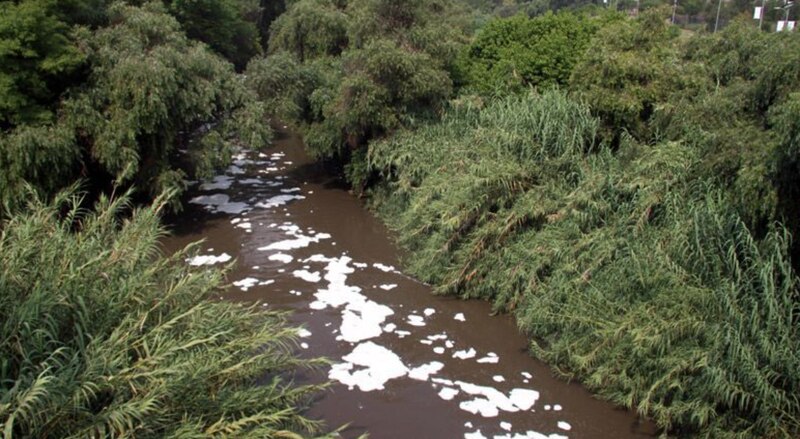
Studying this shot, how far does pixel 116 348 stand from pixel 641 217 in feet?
17.5

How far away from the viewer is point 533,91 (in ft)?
33.3

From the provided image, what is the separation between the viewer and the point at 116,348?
3994 millimetres

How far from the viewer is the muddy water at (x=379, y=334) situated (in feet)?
18.6

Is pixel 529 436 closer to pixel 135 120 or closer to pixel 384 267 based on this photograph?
pixel 384 267

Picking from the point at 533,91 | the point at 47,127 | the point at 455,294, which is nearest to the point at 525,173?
the point at 455,294

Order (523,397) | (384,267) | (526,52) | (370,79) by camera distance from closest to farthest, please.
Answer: (523,397)
(384,267)
(370,79)
(526,52)

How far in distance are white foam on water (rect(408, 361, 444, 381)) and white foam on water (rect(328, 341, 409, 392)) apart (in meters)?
0.09

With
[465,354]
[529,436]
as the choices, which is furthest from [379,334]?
[529,436]

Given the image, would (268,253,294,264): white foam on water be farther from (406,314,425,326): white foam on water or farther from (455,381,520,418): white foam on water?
(455,381,520,418): white foam on water

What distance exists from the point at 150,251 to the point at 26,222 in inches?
36.3

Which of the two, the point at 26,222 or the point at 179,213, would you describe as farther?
the point at 179,213

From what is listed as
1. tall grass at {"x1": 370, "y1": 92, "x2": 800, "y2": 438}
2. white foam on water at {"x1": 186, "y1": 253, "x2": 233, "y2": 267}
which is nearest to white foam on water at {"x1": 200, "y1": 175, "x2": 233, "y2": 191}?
white foam on water at {"x1": 186, "y1": 253, "x2": 233, "y2": 267}

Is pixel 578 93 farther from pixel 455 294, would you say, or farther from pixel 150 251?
pixel 150 251

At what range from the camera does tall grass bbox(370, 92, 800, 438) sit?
5.16 metres
